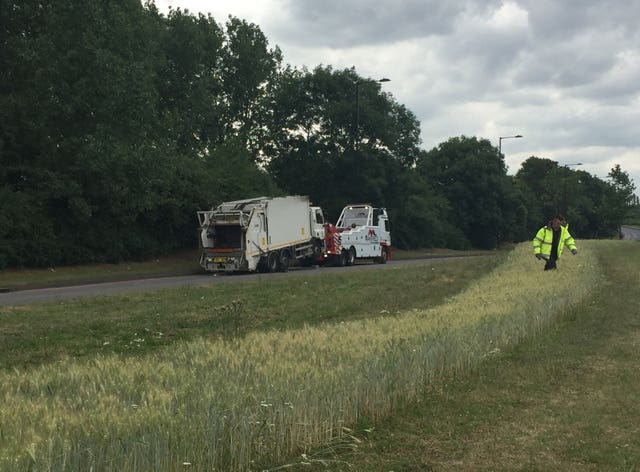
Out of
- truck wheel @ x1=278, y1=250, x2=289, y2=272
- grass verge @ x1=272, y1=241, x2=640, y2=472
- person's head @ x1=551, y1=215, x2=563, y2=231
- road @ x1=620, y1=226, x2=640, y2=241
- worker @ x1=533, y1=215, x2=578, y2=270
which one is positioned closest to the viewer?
grass verge @ x1=272, y1=241, x2=640, y2=472

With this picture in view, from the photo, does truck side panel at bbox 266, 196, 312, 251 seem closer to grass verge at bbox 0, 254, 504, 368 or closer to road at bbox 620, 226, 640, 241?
grass verge at bbox 0, 254, 504, 368

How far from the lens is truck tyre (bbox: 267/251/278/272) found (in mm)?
29627

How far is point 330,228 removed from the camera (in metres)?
34.8

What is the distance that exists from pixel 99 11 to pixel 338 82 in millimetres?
26866

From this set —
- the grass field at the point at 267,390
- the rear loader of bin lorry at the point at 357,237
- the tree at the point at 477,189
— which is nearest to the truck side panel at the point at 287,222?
the rear loader of bin lorry at the point at 357,237

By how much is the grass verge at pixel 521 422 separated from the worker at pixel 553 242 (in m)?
8.28

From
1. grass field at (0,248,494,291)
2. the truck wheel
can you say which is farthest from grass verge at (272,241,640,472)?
the truck wheel

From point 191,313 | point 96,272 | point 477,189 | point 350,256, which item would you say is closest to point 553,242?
point 191,313

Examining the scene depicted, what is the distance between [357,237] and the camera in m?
36.6

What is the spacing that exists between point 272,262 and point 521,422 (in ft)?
78.3

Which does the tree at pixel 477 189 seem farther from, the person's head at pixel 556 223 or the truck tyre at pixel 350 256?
the person's head at pixel 556 223

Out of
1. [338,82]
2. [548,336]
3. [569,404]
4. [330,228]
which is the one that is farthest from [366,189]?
[569,404]

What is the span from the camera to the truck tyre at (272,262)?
29.6 m

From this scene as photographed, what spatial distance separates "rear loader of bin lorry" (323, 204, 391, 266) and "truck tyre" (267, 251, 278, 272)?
483 centimetres
